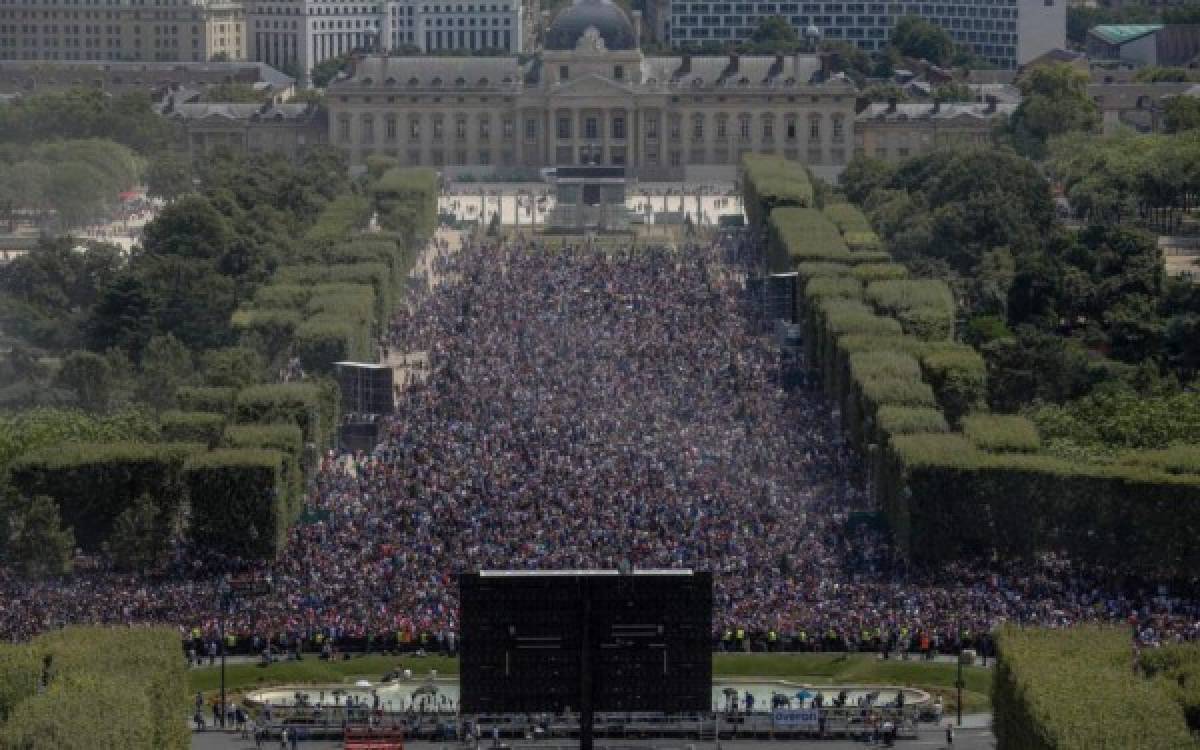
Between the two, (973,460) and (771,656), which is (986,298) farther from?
(771,656)

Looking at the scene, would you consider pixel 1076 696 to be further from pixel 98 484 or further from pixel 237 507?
pixel 98 484

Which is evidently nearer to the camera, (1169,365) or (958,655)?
(958,655)

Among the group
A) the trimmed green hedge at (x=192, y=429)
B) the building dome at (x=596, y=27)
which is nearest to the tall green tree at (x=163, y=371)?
the trimmed green hedge at (x=192, y=429)

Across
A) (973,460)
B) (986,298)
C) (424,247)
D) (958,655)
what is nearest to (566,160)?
(424,247)

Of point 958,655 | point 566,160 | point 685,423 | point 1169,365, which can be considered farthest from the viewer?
point 566,160

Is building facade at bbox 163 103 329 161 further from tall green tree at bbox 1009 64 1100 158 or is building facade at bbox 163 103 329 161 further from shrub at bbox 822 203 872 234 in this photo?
shrub at bbox 822 203 872 234
